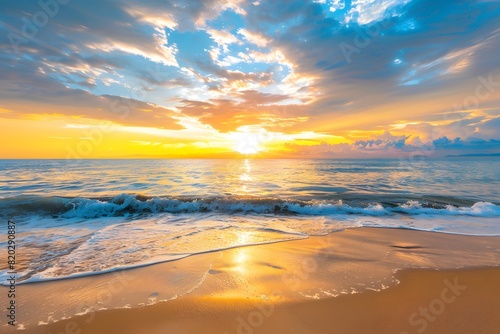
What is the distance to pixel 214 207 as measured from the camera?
47.7 feet

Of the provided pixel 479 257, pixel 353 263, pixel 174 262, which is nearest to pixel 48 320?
pixel 174 262

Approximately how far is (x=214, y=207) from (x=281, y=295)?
34.8 ft

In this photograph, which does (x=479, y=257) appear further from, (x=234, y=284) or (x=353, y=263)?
(x=234, y=284)

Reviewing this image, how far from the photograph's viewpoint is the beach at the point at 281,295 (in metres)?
3.55

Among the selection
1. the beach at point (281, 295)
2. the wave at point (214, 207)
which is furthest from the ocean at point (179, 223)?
the beach at point (281, 295)

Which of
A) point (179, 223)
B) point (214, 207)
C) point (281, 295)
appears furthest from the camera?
point (214, 207)

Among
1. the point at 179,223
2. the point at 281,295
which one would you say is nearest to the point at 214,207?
the point at 179,223

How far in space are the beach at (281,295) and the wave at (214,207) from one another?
738 centimetres

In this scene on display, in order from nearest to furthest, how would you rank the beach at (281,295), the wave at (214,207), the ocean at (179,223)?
the beach at (281,295)
the ocean at (179,223)
the wave at (214,207)

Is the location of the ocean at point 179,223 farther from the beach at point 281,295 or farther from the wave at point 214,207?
the beach at point 281,295

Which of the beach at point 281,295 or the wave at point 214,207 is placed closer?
the beach at point 281,295

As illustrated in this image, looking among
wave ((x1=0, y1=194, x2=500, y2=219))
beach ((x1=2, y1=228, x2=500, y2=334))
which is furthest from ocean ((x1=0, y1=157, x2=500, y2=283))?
beach ((x1=2, y1=228, x2=500, y2=334))

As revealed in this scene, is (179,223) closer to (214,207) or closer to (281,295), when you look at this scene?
(214,207)

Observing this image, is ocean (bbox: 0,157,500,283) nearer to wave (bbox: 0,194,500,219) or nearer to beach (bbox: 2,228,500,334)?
wave (bbox: 0,194,500,219)
